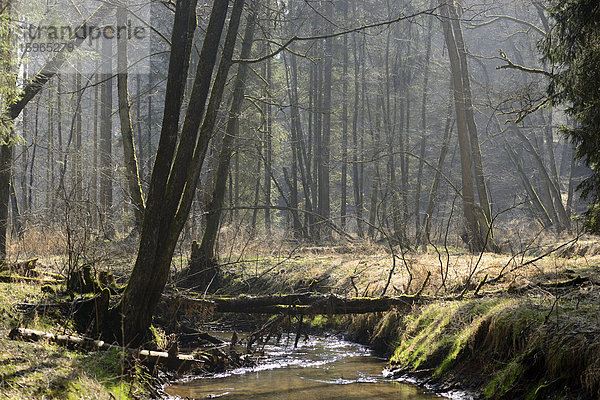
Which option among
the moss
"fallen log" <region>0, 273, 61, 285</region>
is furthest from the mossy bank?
"fallen log" <region>0, 273, 61, 285</region>

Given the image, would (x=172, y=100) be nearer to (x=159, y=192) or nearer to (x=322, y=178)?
(x=159, y=192)

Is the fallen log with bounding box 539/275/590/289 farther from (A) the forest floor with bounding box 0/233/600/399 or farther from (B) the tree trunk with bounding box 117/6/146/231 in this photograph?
(B) the tree trunk with bounding box 117/6/146/231

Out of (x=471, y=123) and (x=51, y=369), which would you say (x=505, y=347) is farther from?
(x=471, y=123)

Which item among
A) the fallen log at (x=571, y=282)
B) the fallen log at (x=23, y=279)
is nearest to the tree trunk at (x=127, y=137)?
the fallen log at (x=23, y=279)

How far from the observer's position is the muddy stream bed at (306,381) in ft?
22.9

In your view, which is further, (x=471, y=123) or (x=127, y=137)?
(x=471, y=123)

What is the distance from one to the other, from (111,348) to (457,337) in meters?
4.33

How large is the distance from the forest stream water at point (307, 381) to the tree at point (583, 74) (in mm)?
3838

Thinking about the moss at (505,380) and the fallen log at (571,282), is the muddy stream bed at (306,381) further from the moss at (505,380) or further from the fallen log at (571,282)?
the fallen log at (571,282)

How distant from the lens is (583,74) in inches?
315

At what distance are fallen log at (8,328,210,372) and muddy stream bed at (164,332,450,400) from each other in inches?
9.7

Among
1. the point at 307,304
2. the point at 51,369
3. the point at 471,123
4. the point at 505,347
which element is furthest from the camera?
the point at 471,123

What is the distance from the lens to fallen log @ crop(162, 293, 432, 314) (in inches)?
362

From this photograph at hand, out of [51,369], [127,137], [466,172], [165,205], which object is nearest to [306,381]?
[165,205]
